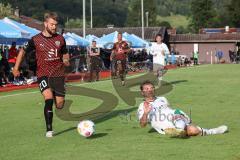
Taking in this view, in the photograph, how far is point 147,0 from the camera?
16812cm

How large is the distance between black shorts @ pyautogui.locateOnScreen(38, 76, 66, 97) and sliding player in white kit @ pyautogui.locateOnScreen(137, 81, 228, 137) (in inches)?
61.3

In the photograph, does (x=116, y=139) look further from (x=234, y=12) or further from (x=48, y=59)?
(x=234, y=12)

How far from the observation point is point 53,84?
10297mm

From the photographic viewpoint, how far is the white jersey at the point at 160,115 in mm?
9211

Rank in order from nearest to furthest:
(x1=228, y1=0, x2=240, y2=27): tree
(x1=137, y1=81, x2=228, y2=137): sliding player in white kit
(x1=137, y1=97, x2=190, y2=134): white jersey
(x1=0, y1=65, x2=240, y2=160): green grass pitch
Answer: (x1=0, y1=65, x2=240, y2=160): green grass pitch < (x1=137, y1=81, x2=228, y2=137): sliding player in white kit < (x1=137, y1=97, x2=190, y2=134): white jersey < (x1=228, y1=0, x2=240, y2=27): tree

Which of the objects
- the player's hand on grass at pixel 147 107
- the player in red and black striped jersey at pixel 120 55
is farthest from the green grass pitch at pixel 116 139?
the player in red and black striped jersey at pixel 120 55

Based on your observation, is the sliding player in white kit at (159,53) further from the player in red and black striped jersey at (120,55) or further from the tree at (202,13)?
the tree at (202,13)

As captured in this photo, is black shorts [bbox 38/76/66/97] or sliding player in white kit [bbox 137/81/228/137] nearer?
sliding player in white kit [bbox 137/81/228/137]

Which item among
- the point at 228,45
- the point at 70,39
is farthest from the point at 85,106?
the point at 228,45

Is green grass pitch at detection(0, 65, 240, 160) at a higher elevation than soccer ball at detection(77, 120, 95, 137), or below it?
below

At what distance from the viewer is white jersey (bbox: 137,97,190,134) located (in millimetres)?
9211

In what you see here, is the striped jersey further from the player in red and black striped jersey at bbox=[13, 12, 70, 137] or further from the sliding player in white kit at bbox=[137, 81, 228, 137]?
the sliding player in white kit at bbox=[137, 81, 228, 137]

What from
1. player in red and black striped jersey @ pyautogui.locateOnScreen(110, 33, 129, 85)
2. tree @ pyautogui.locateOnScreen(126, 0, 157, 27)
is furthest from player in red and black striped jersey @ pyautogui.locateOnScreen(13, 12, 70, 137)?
tree @ pyautogui.locateOnScreen(126, 0, 157, 27)

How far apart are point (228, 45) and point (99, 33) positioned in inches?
850
